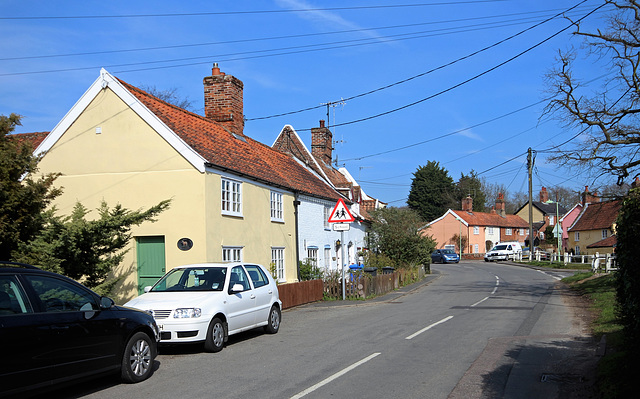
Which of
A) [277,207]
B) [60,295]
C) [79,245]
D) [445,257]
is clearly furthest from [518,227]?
[60,295]

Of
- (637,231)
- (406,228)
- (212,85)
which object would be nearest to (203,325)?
(637,231)

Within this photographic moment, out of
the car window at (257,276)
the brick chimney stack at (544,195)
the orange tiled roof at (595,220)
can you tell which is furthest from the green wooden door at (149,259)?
the brick chimney stack at (544,195)

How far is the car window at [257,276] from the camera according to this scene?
41.9 ft

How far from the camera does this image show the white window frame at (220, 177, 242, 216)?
18.0 m

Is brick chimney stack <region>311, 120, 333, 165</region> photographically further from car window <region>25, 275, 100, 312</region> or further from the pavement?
car window <region>25, 275, 100, 312</region>

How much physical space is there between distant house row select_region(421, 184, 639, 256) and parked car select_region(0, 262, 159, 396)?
5330 cm

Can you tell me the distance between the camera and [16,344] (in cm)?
629

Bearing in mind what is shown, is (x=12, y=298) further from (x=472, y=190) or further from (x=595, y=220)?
(x=472, y=190)

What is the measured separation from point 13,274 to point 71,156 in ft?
40.1

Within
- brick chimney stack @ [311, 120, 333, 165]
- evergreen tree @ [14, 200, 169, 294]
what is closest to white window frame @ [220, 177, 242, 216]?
evergreen tree @ [14, 200, 169, 294]

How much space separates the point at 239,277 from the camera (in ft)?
40.0

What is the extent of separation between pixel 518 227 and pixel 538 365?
83.3 meters

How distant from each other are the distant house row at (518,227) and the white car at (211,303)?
48.5m

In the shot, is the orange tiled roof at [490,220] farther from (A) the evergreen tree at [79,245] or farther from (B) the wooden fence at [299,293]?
(A) the evergreen tree at [79,245]
